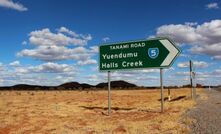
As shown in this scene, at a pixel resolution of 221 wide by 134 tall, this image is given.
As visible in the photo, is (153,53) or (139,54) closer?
(153,53)

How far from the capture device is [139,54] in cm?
1978

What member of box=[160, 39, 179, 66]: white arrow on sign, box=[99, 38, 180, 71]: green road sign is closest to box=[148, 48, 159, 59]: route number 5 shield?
box=[99, 38, 180, 71]: green road sign

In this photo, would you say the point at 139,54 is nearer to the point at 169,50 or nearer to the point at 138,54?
the point at 138,54

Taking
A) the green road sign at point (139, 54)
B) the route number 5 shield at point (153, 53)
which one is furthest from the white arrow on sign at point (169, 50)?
the route number 5 shield at point (153, 53)

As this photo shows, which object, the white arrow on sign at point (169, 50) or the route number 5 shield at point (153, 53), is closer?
the white arrow on sign at point (169, 50)

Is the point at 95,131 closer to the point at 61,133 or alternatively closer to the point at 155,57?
the point at 61,133

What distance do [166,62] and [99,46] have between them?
4.10m

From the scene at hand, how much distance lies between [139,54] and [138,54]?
0.06 metres

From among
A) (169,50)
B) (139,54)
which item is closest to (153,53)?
(139,54)

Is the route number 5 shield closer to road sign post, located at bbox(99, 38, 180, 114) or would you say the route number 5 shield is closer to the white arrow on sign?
road sign post, located at bbox(99, 38, 180, 114)

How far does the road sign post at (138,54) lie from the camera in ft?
61.8

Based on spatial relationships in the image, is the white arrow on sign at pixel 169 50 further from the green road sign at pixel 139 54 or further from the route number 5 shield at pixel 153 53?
the route number 5 shield at pixel 153 53

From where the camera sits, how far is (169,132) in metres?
12.3

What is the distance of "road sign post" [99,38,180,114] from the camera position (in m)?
18.8
